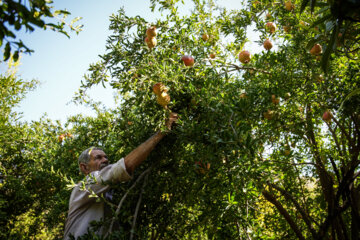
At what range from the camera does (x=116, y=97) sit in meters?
4.26

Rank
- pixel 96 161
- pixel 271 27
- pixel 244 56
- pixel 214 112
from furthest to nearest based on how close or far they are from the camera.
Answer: pixel 271 27 < pixel 244 56 < pixel 96 161 < pixel 214 112

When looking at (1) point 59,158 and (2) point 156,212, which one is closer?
(2) point 156,212

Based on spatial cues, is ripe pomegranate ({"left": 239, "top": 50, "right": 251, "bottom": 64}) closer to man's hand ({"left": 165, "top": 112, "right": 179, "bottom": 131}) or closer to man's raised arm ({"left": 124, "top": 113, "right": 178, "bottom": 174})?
man's hand ({"left": 165, "top": 112, "right": 179, "bottom": 131})

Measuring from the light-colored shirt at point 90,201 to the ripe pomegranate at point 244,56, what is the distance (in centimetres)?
198

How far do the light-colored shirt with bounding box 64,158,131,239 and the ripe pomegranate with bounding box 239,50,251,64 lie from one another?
6.49 feet

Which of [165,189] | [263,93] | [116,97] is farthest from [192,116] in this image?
[116,97]

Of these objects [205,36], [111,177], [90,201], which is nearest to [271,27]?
[205,36]

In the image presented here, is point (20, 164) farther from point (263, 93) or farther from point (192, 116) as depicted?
point (263, 93)

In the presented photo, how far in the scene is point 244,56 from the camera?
295 centimetres

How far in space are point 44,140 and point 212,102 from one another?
402 centimetres

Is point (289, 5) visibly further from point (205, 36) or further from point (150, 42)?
point (150, 42)

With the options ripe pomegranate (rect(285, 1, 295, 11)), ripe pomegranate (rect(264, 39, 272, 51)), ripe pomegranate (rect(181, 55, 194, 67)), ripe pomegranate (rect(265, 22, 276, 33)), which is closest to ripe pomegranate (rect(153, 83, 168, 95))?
ripe pomegranate (rect(181, 55, 194, 67))

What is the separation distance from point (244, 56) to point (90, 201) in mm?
2431

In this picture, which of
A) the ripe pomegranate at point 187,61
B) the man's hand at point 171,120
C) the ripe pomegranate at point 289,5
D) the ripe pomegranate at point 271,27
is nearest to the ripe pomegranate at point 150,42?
the ripe pomegranate at point 187,61
